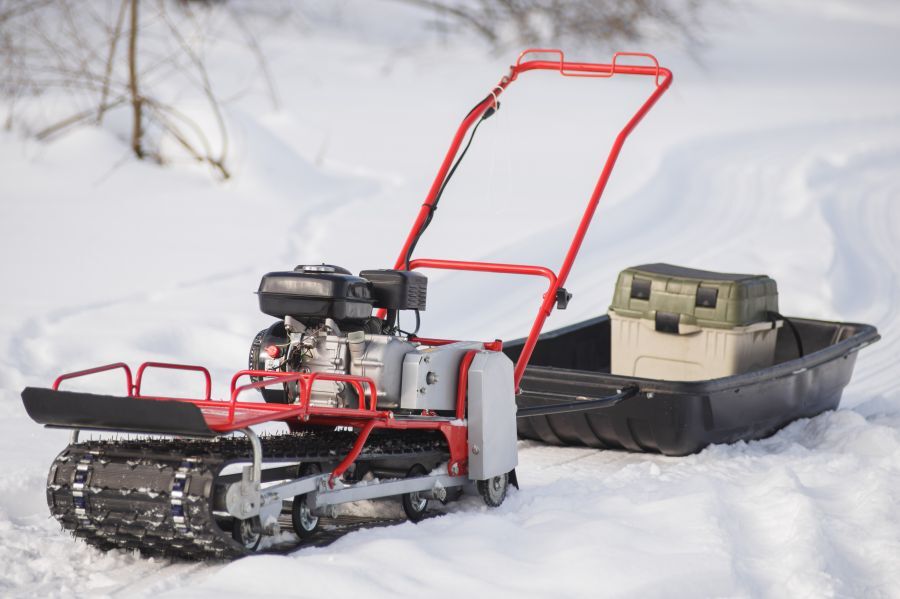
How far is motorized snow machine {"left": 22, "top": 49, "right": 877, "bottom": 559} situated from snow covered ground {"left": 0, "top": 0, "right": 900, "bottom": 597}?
154 millimetres

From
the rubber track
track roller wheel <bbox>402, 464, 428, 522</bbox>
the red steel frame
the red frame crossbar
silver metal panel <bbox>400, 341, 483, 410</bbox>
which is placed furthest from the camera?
the red frame crossbar

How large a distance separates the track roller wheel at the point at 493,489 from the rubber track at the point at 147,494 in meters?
0.81

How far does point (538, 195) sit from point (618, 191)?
78 cm

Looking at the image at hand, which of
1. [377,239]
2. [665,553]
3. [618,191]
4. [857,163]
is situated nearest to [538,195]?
[618,191]

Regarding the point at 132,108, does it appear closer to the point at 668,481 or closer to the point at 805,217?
the point at 805,217

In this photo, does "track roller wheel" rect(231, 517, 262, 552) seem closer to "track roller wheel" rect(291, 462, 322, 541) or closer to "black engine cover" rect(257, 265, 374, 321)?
"track roller wheel" rect(291, 462, 322, 541)

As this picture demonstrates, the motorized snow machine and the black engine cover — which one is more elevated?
the black engine cover

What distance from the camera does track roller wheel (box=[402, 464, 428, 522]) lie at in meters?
4.45

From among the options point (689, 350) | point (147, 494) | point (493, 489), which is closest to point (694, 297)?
point (689, 350)

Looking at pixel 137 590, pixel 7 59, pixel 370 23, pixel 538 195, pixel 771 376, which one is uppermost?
pixel 370 23

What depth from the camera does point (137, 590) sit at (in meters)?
3.70

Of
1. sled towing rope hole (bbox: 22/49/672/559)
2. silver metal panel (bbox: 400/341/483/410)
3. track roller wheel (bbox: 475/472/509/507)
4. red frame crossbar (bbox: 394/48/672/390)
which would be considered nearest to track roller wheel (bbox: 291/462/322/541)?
sled towing rope hole (bbox: 22/49/672/559)

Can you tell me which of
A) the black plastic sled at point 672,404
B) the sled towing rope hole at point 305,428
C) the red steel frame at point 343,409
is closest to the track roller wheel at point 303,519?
the sled towing rope hole at point 305,428

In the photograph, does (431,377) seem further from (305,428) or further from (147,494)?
(147,494)
